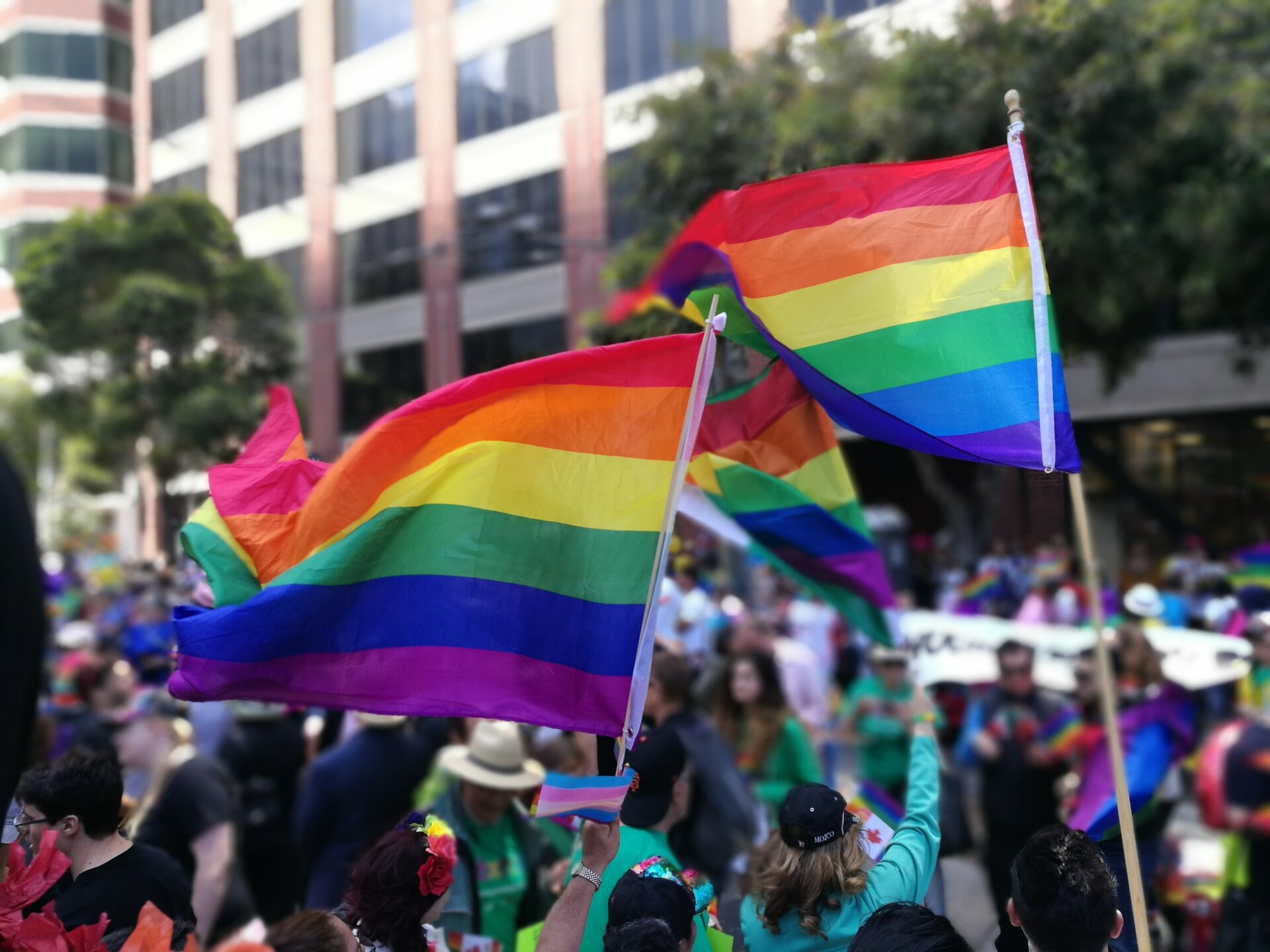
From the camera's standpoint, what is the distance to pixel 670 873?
3125 millimetres

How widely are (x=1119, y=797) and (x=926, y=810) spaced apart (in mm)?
689

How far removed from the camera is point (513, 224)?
16188 mm

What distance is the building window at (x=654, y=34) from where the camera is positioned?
635 inches

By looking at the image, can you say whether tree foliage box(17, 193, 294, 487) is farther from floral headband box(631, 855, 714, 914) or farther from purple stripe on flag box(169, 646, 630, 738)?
floral headband box(631, 855, 714, 914)

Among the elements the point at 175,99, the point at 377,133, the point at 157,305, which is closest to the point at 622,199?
the point at 377,133

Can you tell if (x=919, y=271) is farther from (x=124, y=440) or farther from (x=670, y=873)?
(x=124, y=440)

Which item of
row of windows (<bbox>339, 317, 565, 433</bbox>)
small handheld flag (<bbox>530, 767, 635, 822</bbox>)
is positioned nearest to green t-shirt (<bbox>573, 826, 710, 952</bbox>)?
small handheld flag (<bbox>530, 767, 635, 822</bbox>)

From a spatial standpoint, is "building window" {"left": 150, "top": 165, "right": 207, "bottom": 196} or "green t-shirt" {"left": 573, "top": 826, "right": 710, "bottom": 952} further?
"building window" {"left": 150, "top": 165, "right": 207, "bottom": 196}

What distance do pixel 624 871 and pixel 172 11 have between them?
13.4 metres

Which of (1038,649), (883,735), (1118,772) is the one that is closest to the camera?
(1118,772)

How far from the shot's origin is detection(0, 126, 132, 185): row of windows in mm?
16188

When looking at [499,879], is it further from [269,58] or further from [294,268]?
[294,268]

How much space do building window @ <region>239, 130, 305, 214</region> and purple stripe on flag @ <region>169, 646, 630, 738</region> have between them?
13740 mm

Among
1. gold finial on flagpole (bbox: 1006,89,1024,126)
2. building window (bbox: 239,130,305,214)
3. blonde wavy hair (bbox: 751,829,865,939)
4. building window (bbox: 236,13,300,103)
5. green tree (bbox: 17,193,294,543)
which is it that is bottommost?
blonde wavy hair (bbox: 751,829,865,939)
